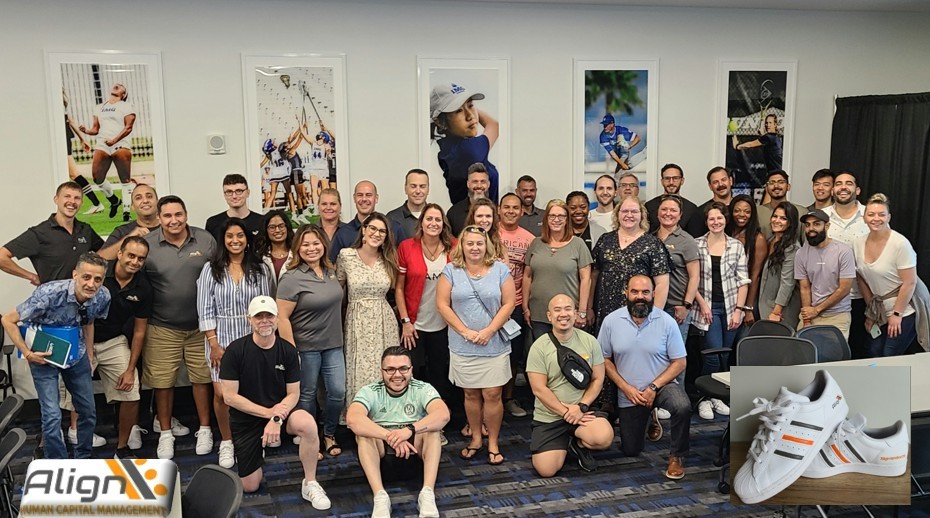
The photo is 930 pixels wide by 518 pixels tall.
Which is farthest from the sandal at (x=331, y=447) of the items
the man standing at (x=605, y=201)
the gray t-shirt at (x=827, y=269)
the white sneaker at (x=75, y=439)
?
the gray t-shirt at (x=827, y=269)

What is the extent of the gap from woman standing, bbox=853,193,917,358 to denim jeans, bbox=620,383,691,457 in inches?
66.2

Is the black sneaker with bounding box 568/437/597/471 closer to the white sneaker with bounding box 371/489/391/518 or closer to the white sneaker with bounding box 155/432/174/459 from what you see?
the white sneaker with bounding box 371/489/391/518

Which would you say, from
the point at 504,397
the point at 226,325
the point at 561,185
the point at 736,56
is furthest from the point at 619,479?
the point at 736,56

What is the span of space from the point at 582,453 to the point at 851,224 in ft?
8.74

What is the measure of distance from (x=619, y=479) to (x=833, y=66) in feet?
15.3

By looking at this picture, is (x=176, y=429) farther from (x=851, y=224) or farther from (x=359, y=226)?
(x=851, y=224)

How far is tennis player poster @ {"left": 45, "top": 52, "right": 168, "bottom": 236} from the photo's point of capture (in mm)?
5660

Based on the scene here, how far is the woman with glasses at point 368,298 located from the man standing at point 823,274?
272cm

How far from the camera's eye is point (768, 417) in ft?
7.89

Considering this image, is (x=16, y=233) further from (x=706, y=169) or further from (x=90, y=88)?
(x=706, y=169)

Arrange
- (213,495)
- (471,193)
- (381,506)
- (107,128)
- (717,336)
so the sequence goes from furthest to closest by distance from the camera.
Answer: (471,193), (107,128), (717,336), (381,506), (213,495)

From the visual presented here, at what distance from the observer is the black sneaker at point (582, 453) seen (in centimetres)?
454

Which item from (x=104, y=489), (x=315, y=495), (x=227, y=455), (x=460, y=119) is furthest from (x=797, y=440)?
(x=460, y=119)

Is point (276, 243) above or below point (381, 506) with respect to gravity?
above
